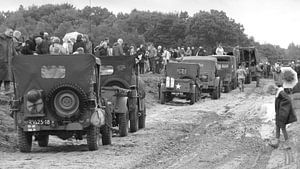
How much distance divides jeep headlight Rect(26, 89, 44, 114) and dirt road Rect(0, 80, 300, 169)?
90cm

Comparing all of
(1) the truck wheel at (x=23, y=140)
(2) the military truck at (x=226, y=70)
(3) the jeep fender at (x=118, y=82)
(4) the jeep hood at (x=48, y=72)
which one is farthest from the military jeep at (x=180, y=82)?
(1) the truck wheel at (x=23, y=140)

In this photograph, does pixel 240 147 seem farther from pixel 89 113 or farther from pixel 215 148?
pixel 89 113

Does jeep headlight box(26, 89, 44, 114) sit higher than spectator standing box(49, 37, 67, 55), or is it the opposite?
spectator standing box(49, 37, 67, 55)

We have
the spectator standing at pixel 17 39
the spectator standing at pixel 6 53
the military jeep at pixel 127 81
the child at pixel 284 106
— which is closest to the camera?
the child at pixel 284 106

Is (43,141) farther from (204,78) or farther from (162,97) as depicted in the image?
(204,78)

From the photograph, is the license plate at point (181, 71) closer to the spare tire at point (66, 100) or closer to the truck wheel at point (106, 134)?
the truck wheel at point (106, 134)

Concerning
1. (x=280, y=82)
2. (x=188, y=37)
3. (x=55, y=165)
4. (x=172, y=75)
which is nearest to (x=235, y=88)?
(x=172, y=75)

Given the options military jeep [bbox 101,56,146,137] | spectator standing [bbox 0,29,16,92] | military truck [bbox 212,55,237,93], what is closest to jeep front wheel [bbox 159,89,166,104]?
military truck [bbox 212,55,237,93]

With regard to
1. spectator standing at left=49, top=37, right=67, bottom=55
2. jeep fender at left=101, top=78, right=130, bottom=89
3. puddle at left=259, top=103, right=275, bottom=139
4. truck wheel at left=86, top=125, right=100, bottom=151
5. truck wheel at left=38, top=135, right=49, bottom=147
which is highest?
spectator standing at left=49, top=37, right=67, bottom=55

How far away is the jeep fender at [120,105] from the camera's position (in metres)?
16.9

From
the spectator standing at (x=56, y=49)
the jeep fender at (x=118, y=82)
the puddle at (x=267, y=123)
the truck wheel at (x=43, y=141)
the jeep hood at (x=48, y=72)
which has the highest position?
the spectator standing at (x=56, y=49)

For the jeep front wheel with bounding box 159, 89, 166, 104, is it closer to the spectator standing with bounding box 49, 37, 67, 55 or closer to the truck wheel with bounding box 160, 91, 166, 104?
the truck wheel with bounding box 160, 91, 166, 104

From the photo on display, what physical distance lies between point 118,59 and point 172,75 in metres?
12.6

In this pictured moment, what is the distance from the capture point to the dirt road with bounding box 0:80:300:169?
473 inches
